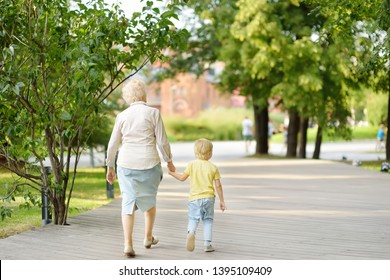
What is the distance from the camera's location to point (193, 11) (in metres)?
34.8

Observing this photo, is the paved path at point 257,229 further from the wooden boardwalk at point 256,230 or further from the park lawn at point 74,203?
the park lawn at point 74,203

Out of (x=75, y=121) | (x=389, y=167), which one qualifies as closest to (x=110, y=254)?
(x=75, y=121)

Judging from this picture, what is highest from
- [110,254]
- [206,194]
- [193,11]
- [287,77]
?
[193,11]

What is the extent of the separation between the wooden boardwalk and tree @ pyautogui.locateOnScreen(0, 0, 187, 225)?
98 cm

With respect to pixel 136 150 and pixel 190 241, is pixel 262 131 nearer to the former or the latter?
pixel 190 241

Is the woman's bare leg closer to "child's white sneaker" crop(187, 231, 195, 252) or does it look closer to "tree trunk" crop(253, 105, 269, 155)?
"child's white sneaker" crop(187, 231, 195, 252)

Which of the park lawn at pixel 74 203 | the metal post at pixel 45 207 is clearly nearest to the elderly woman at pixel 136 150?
the park lawn at pixel 74 203

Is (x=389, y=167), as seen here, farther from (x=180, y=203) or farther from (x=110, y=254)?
(x=110, y=254)

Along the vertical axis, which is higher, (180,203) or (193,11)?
(193,11)

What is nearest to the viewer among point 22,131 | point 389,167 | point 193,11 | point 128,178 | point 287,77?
point 128,178

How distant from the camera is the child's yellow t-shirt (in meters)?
9.38

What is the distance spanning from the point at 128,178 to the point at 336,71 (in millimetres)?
22654

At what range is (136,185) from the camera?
9.25 metres

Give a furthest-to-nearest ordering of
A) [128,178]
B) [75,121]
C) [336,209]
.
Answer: [336,209]
[75,121]
[128,178]
